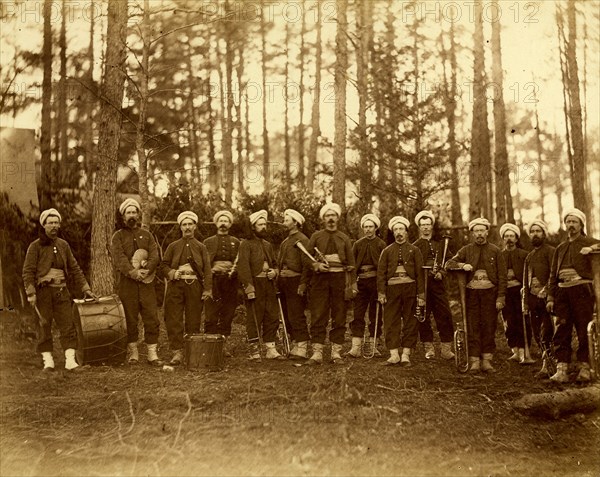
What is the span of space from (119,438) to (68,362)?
2.79 m

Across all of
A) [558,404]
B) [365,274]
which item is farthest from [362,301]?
[558,404]

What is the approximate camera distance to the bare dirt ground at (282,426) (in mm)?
4977

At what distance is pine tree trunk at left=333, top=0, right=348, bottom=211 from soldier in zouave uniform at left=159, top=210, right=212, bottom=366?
689cm

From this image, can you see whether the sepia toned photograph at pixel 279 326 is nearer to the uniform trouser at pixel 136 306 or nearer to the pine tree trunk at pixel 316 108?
the uniform trouser at pixel 136 306

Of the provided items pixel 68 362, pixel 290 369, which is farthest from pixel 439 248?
pixel 68 362

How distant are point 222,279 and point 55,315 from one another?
7.58ft

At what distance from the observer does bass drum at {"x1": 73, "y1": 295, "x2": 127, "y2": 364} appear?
7.73 meters

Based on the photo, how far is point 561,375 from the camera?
7.51 metres

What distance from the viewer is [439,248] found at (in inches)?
358

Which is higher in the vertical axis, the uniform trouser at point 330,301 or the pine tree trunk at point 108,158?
the pine tree trunk at point 108,158

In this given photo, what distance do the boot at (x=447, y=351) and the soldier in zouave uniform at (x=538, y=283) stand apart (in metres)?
1.15

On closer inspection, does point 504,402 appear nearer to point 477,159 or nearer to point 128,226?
point 128,226

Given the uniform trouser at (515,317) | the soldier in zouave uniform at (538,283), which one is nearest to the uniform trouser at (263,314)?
the uniform trouser at (515,317)

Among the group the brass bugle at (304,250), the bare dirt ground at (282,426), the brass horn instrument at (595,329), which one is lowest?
the bare dirt ground at (282,426)
